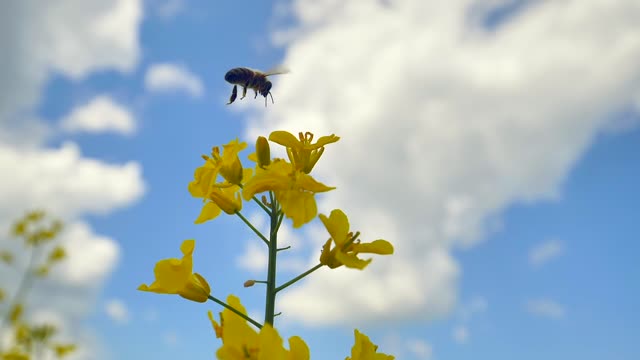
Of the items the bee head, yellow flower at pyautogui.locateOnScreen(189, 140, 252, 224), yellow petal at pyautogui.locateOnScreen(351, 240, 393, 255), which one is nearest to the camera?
yellow petal at pyautogui.locateOnScreen(351, 240, 393, 255)

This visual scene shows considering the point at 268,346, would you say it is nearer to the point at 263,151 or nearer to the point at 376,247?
the point at 376,247

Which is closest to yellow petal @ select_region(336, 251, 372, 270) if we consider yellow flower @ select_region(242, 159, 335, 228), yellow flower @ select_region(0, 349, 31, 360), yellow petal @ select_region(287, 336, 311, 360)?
yellow flower @ select_region(242, 159, 335, 228)

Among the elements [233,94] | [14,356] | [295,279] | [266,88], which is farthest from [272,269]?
[14,356]

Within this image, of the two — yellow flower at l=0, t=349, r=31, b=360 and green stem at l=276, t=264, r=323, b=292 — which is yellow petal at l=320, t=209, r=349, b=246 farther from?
yellow flower at l=0, t=349, r=31, b=360

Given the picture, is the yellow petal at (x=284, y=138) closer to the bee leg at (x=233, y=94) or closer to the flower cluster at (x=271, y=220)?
the flower cluster at (x=271, y=220)

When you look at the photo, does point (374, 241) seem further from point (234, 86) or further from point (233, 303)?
point (234, 86)

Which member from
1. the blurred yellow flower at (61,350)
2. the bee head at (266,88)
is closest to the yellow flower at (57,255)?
the blurred yellow flower at (61,350)
